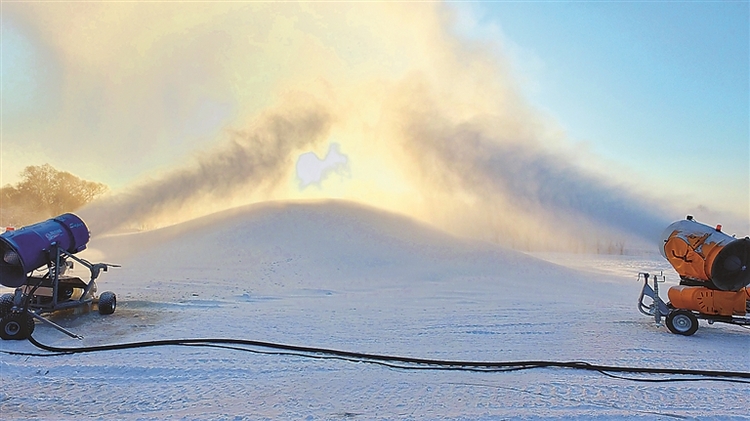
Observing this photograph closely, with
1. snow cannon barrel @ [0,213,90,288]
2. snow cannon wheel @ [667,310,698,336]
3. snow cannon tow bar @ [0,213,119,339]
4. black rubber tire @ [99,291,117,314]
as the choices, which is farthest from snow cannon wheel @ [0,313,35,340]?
snow cannon wheel @ [667,310,698,336]

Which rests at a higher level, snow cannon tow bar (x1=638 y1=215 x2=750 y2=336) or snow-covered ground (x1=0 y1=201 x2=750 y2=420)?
snow cannon tow bar (x1=638 y1=215 x2=750 y2=336)

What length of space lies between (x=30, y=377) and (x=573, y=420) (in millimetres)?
6733

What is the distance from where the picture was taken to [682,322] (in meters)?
9.23

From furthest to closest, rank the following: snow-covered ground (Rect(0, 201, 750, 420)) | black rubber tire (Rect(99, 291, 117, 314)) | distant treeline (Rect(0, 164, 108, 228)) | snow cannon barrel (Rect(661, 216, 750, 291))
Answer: distant treeline (Rect(0, 164, 108, 228))
black rubber tire (Rect(99, 291, 117, 314))
snow cannon barrel (Rect(661, 216, 750, 291))
snow-covered ground (Rect(0, 201, 750, 420))

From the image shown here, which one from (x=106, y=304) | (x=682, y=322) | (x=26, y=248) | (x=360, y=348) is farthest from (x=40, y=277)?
(x=682, y=322)

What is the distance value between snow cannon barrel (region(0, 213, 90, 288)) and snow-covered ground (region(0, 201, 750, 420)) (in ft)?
4.06

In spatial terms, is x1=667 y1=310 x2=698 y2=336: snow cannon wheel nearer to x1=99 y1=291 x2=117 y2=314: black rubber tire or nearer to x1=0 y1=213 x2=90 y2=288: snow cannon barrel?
x1=99 y1=291 x2=117 y2=314: black rubber tire

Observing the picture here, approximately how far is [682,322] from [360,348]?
20.9 ft

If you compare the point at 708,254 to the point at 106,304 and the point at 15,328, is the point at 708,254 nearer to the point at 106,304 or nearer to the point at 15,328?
the point at 106,304

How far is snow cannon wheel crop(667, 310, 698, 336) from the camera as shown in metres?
9.14

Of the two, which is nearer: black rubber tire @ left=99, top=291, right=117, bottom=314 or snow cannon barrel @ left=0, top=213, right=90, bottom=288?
snow cannon barrel @ left=0, top=213, right=90, bottom=288

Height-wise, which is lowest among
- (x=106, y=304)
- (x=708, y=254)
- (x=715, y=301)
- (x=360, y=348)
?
(x=360, y=348)

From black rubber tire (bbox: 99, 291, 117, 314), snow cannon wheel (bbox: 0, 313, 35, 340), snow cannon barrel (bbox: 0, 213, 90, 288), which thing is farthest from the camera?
black rubber tire (bbox: 99, 291, 117, 314)

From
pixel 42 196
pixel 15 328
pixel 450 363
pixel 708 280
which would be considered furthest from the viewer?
pixel 42 196
